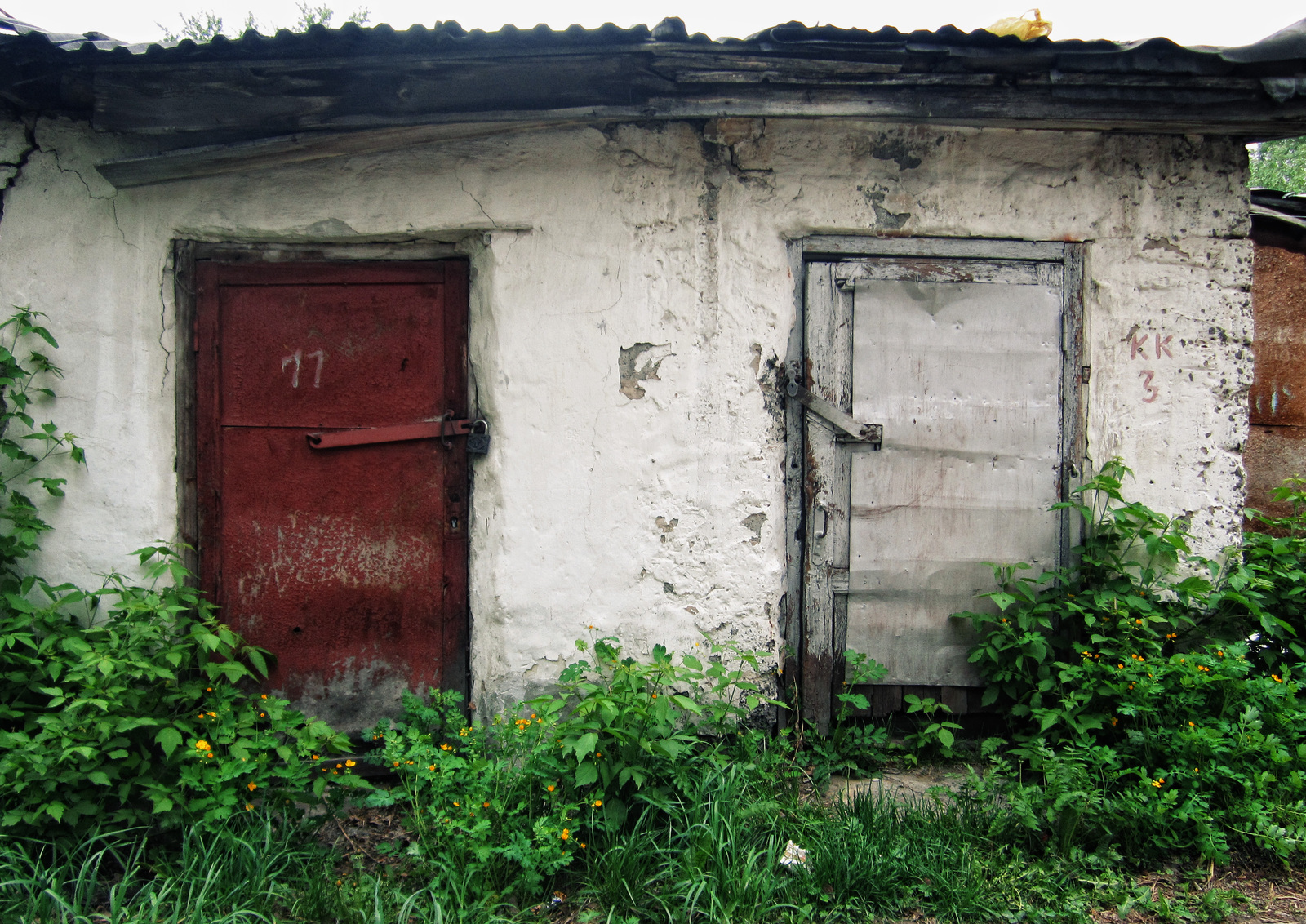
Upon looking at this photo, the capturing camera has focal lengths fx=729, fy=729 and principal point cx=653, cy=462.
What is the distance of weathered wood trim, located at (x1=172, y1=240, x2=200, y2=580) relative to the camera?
296cm

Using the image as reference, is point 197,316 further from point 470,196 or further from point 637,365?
point 637,365

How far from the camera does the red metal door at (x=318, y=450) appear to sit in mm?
3012

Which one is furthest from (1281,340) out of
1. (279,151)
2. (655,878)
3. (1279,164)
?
(1279,164)

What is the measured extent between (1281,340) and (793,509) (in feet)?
9.09

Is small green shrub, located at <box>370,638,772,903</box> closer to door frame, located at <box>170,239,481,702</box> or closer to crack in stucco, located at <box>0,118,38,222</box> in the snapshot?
door frame, located at <box>170,239,481,702</box>

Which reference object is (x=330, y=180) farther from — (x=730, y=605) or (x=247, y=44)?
(x=730, y=605)

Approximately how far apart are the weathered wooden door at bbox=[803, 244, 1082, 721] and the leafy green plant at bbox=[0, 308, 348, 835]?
6.74 ft

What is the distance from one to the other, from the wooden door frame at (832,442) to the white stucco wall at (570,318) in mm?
71

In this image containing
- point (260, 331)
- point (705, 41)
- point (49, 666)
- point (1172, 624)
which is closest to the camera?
point (49, 666)

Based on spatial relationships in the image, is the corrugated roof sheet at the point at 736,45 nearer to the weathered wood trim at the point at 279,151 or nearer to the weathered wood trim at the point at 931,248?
the weathered wood trim at the point at 279,151

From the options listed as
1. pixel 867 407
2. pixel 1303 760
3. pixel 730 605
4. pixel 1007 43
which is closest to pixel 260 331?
pixel 730 605

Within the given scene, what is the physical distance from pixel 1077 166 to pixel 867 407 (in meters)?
1.32

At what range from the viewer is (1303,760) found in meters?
2.47

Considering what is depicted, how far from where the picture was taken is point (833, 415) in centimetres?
298
